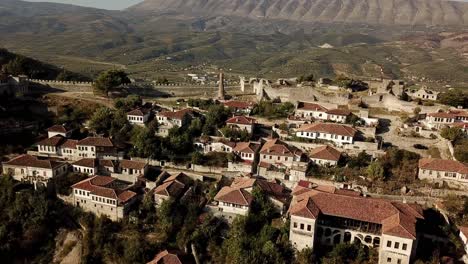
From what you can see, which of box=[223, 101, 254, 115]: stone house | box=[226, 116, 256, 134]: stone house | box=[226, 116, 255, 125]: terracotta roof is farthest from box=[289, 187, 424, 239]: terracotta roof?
box=[223, 101, 254, 115]: stone house

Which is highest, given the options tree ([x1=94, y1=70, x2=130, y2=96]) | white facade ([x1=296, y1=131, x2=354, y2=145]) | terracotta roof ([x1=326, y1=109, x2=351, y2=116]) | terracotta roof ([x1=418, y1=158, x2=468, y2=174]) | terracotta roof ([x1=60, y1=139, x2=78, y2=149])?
tree ([x1=94, y1=70, x2=130, y2=96])

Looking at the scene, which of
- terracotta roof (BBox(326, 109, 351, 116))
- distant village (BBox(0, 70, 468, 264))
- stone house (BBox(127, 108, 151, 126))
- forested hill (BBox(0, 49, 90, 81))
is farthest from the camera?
forested hill (BBox(0, 49, 90, 81))

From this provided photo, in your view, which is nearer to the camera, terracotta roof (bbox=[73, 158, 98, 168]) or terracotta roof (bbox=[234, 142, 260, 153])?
terracotta roof (bbox=[73, 158, 98, 168])

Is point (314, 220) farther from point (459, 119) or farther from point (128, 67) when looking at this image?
point (128, 67)

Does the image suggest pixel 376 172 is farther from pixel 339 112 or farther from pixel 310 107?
pixel 310 107

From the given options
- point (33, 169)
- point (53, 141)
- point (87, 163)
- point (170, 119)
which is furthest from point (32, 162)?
point (170, 119)

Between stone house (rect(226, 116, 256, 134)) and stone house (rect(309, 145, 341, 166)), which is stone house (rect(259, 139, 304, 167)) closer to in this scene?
stone house (rect(309, 145, 341, 166))

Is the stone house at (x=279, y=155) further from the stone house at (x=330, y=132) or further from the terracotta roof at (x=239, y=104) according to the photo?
the terracotta roof at (x=239, y=104)
